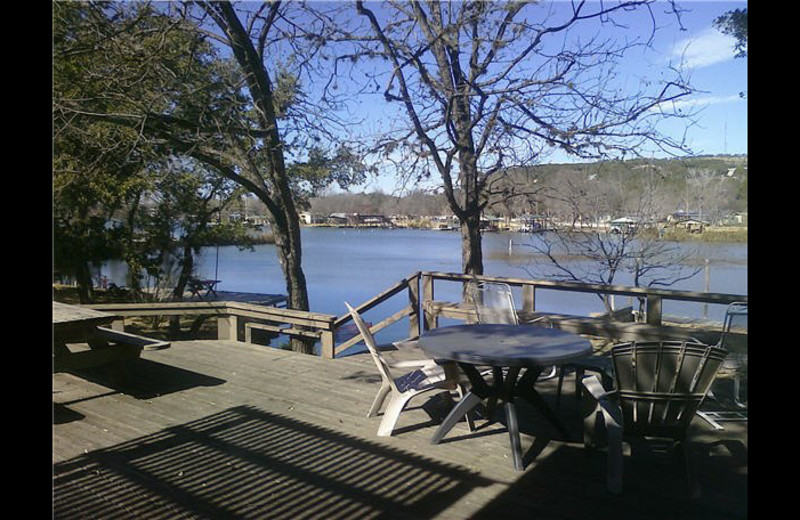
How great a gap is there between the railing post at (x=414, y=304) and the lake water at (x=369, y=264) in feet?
1.30

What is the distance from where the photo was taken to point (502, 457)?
3.29 metres

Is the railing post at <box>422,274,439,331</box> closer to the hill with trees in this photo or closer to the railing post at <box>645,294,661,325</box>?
the hill with trees

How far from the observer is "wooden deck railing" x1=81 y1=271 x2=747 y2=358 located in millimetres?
4816

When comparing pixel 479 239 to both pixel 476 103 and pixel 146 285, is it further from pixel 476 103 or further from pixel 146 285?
pixel 146 285

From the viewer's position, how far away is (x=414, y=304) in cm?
659

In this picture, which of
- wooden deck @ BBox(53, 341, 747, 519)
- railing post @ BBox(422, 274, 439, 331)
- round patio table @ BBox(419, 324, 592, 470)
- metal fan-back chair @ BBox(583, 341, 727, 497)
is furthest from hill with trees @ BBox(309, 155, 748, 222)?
metal fan-back chair @ BBox(583, 341, 727, 497)

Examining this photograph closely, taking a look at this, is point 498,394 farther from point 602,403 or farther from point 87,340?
point 87,340

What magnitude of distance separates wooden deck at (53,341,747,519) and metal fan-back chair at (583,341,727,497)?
0.81 ft

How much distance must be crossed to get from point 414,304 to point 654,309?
2.62 meters

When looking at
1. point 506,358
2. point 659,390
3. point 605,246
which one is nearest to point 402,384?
point 506,358
